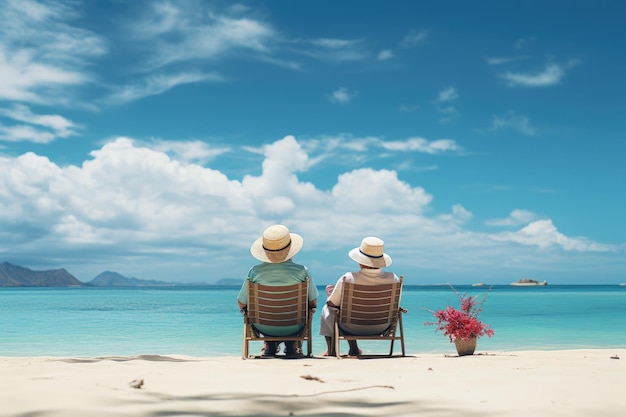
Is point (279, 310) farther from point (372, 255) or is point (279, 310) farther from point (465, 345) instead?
point (465, 345)

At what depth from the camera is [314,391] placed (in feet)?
12.0

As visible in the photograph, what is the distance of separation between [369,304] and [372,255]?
528 millimetres

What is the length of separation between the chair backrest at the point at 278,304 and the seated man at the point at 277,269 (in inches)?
2.6

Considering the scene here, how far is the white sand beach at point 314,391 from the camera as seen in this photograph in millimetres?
3029

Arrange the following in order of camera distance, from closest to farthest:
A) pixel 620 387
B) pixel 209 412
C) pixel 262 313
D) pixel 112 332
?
pixel 209 412 < pixel 620 387 < pixel 262 313 < pixel 112 332

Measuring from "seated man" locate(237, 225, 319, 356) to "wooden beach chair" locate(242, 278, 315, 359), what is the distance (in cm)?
7

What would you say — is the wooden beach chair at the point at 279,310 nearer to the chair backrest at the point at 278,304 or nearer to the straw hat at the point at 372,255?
the chair backrest at the point at 278,304

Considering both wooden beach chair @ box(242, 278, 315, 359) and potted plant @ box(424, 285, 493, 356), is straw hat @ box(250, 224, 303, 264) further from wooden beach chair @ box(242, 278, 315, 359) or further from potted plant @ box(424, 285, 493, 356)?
potted plant @ box(424, 285, 493, 356)

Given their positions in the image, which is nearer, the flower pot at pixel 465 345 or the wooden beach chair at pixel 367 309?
the wooden beach chair at pixel 367 309

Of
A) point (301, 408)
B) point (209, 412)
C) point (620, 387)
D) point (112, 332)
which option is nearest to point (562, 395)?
point (620, 387)

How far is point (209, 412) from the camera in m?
2.96

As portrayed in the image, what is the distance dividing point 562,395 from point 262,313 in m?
3.74

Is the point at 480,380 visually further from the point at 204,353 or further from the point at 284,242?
the point at 204,353

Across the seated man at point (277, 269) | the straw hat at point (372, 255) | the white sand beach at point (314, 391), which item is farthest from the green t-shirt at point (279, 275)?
the white sand beach at point (314, 391)
